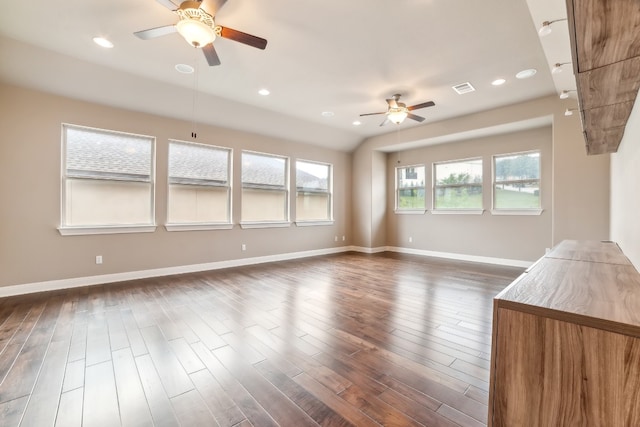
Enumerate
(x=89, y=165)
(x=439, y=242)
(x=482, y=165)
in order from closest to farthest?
1. (x=89, y=165)
2. (x=482, y=165)
3. (x=439, y=242)

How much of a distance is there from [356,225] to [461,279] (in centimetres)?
372

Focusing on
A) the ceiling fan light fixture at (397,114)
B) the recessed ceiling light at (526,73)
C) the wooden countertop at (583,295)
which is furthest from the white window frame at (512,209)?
the wooden countertop at (583,295)

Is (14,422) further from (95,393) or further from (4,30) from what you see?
(4,30)

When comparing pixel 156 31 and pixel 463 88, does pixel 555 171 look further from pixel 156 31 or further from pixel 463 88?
pixel 156 31

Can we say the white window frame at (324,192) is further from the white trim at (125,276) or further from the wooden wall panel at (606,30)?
the wooden wall panel at (606,30)

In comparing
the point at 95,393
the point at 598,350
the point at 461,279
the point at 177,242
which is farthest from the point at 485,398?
the point at 177,242

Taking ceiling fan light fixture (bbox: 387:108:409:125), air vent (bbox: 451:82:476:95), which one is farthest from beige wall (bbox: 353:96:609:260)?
ceiling fan light fixture (bbox: 387:108:409:125)

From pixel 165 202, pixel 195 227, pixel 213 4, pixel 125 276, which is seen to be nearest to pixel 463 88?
pixel 213 4

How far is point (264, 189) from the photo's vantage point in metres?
6.22

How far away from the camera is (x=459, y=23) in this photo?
282 cm

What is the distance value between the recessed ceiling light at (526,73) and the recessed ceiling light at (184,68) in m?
4.62

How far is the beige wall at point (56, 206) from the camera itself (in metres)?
3.65

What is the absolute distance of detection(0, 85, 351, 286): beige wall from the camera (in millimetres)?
3646

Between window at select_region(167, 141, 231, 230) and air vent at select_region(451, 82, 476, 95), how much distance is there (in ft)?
14.3
